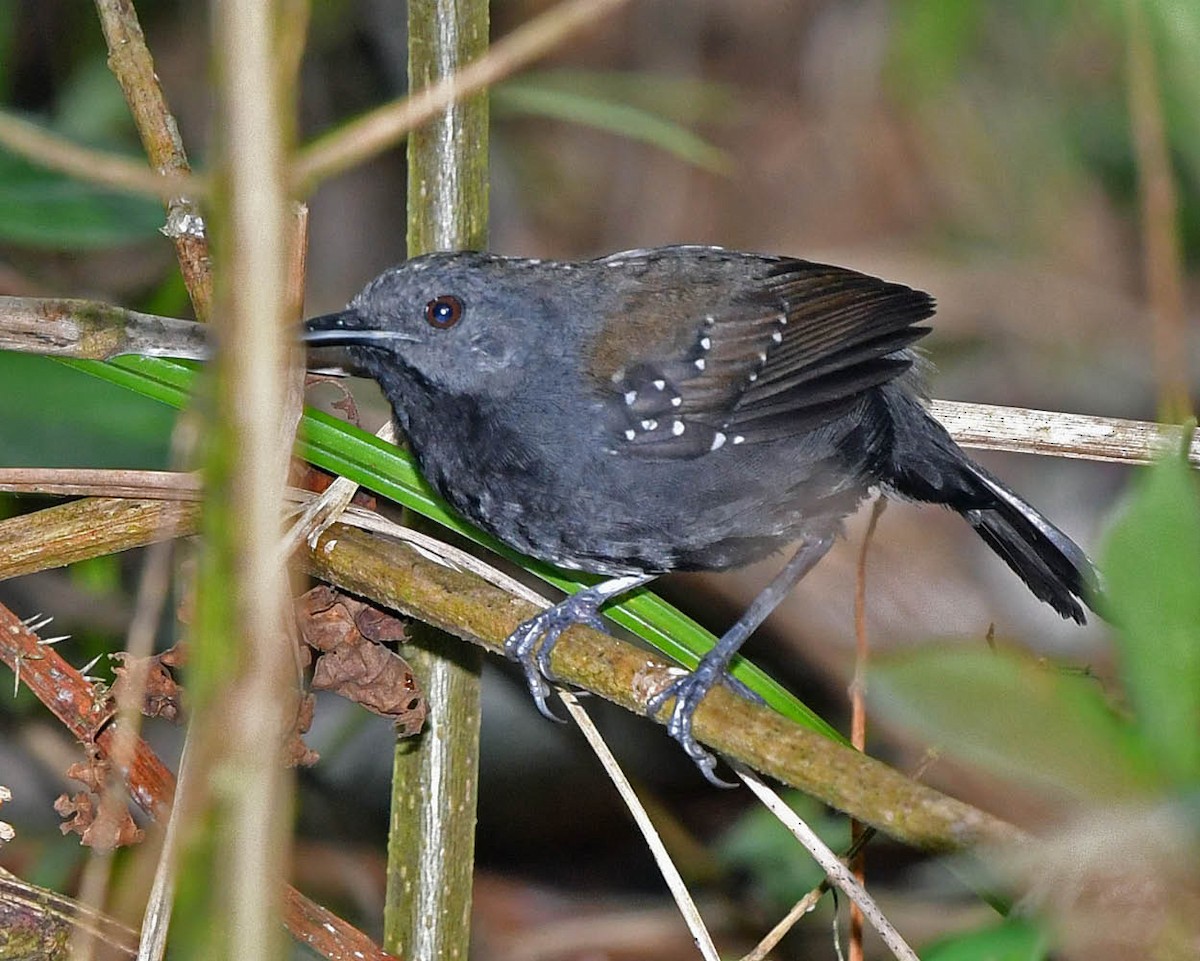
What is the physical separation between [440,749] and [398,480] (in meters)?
0.61

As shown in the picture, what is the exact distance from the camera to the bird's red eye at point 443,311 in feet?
10.4

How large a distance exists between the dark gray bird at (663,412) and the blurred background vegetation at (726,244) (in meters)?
0.58

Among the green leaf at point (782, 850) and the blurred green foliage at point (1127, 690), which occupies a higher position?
the green leaf at point (782, 850)

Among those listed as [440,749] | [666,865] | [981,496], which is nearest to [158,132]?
[440,749]

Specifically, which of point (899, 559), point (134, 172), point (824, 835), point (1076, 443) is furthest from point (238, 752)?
point (899, 559)

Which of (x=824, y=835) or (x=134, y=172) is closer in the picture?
(x=134, y=172)

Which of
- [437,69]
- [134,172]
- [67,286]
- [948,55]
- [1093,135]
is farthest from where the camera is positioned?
[1093,135]

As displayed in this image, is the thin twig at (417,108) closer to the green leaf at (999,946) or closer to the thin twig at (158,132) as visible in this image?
the green leaf at (999,946)

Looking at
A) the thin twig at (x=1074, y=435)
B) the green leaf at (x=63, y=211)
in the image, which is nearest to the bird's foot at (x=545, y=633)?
the thin twig at (x=1074, y=435)

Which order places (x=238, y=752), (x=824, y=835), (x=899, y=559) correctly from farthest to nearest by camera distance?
(x=899, y=559) → (x=824, y=835) → (x=238, y=752)

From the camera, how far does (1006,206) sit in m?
7.25

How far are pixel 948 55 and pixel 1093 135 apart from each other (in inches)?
117

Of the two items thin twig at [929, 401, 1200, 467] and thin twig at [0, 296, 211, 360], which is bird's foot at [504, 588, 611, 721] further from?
thin twig at [929, 401, 1200, 467]

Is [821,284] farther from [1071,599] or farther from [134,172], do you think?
[134,172]
